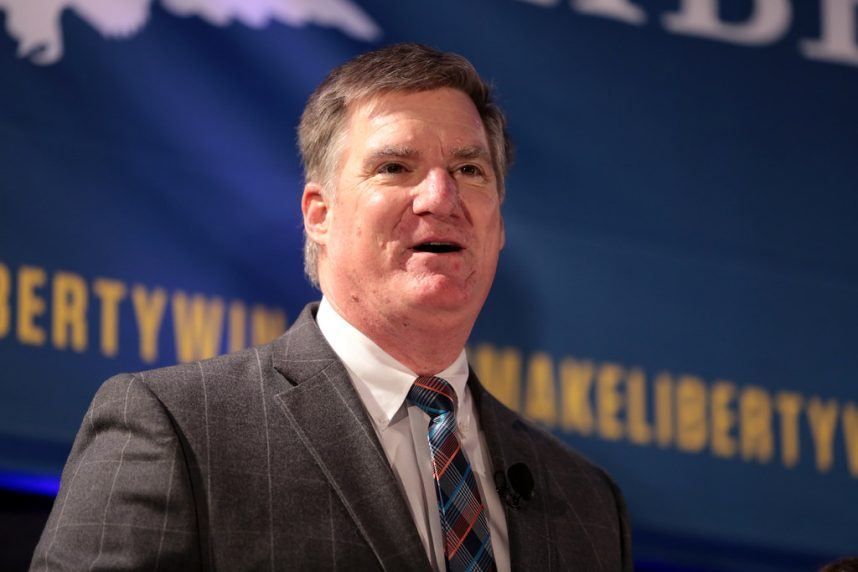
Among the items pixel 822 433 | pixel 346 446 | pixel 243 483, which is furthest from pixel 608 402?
pixel 243 483

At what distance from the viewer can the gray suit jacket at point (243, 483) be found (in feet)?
6.44

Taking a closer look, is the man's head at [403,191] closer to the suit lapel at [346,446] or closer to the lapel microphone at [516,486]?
the suit lapel at [346,446]

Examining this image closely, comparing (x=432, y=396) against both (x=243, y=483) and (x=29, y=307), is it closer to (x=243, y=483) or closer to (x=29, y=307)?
(x=243, y=483)

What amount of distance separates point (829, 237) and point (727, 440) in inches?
25.9

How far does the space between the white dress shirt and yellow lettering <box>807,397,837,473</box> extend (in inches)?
63.2

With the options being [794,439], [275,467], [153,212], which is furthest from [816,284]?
[275,467]

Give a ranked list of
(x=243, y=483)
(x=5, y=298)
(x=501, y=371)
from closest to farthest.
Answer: (x=243, y=483) → (x=5, y=298) → (x=501, y=371)

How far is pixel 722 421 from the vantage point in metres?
3.69

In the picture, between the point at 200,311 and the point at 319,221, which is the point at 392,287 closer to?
the point at 319,221

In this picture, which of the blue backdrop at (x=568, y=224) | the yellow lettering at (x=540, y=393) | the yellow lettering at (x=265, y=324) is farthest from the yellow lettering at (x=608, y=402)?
the yellow lettering at (x=265, y=324)

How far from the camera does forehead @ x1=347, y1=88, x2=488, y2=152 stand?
245 centimetres

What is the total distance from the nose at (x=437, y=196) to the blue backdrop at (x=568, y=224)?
2.95ft

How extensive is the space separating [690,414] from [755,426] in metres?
0.19

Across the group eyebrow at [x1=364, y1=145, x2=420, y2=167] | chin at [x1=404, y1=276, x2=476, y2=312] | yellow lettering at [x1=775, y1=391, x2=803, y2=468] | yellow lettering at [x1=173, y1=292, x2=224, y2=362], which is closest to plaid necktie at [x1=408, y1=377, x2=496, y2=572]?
chin at [x1=404, y1=276, x2=476, y2=312]
